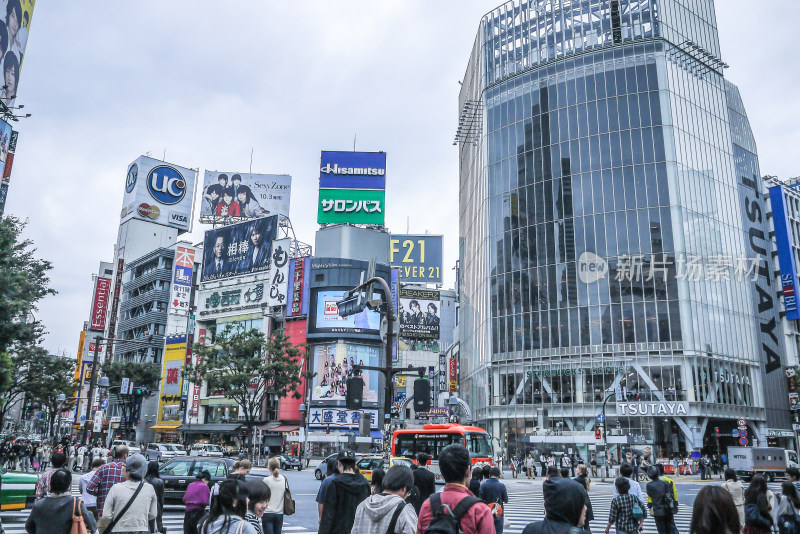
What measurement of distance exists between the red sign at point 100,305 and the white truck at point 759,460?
→ 8626 centimetres

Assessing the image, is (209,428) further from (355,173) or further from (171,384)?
(355,173)

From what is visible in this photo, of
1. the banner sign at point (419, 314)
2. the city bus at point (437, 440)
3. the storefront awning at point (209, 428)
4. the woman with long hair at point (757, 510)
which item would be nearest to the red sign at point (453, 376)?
the banner sign at point (419, 314)

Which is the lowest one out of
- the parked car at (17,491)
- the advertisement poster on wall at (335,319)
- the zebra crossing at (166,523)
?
the zebra crossing at (166,523)

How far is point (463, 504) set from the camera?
4762 millimetres

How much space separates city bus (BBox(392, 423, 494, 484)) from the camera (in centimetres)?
3369

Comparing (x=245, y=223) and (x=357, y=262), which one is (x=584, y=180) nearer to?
(x=357, y=262)

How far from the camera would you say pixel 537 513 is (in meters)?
20.2

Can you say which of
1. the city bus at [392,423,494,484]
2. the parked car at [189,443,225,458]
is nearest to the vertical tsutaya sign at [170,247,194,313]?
the parked car at [189,443,225,458]

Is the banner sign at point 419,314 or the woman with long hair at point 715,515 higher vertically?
the banner sign at point 419,314

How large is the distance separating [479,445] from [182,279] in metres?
64.0

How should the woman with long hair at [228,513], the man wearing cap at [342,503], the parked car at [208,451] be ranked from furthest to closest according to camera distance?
1. the parked car at [208,451]
2. the man wearing cap at [342,503]
3. the woman with long hair at [228,513]

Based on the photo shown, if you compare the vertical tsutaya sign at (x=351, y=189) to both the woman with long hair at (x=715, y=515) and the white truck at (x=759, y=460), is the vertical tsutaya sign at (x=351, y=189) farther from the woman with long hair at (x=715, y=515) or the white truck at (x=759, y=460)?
the woman with long hair at (x=715, y=515)

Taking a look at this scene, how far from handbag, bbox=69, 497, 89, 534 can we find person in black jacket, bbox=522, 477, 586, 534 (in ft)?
15.8

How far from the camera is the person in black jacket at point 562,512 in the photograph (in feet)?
14.7
